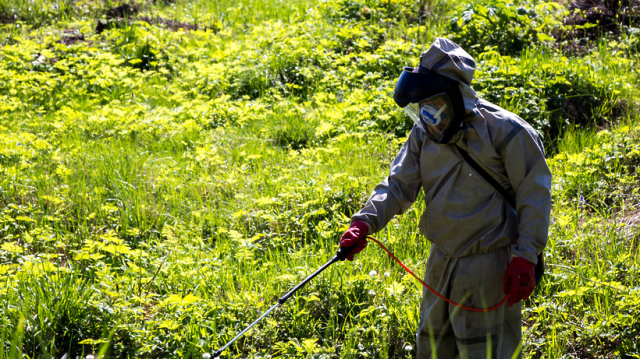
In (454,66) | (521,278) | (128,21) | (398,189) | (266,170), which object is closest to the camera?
(521,278)

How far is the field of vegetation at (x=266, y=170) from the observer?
311 centimetres

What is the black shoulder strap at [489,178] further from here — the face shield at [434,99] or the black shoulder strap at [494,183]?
the face shield at [434,99]

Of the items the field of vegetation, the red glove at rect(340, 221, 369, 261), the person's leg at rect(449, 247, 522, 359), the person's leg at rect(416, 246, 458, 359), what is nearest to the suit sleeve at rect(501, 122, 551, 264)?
the person's leg at rect(449, 247, 522, 359)

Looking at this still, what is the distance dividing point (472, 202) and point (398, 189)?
1.30 ft

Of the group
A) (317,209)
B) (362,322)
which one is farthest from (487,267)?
(317,209)

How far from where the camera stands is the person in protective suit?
2281 mm

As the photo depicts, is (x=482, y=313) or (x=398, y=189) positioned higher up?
(x=398, y=189)

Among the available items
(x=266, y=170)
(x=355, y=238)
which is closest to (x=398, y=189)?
(x=355, y=238)

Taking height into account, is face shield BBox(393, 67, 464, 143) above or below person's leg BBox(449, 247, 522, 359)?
above

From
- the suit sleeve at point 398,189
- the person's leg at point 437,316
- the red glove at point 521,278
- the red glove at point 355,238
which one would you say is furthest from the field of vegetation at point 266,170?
the red glove at point 521,278

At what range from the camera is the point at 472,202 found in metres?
2.45

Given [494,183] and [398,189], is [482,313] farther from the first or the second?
[398,189]

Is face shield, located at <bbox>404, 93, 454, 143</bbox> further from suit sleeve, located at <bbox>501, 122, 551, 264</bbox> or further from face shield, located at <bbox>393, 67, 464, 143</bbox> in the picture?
suit sleeve, located at <bbox>501, 122, 551, 264</bbox>

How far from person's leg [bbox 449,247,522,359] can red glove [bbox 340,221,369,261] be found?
0.47 metres
